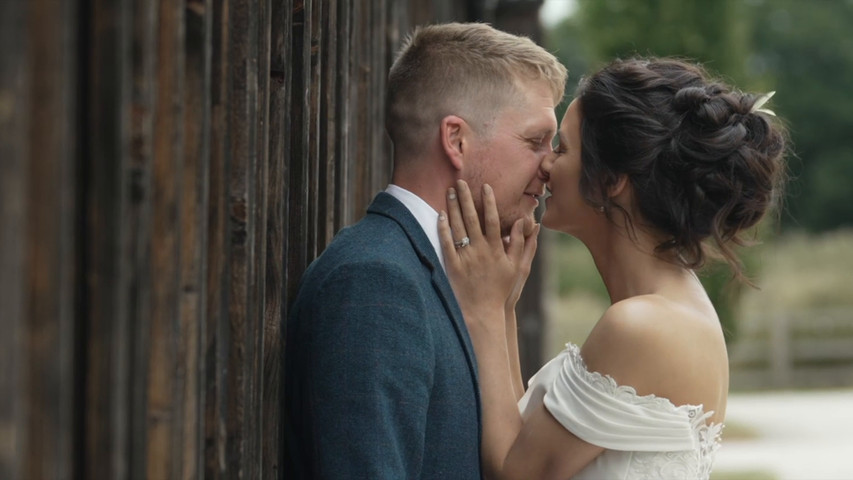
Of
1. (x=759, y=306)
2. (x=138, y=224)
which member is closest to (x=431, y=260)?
(x=138, y=224)

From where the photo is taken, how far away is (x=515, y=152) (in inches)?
123

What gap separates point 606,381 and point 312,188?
894 millimetres

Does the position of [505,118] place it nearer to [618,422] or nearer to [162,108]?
[618,422]

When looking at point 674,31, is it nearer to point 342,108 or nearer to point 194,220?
point 342,108

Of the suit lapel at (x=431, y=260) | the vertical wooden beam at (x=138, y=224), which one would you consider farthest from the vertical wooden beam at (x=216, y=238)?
the suit lapel at (x=431, y=260)

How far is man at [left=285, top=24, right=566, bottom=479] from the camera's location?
2.54m

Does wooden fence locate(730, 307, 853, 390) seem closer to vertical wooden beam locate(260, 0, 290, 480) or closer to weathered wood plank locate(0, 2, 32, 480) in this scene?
vertical wooden beam locate(260, 0, 290, 480)

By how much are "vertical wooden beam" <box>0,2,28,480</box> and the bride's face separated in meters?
2.01

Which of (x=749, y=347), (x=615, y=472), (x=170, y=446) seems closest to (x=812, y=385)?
(x=749, y=347)

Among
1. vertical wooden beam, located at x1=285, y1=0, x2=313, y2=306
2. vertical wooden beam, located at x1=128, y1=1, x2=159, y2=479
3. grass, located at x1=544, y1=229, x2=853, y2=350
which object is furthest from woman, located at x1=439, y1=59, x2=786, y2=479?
grass, located at x1=544, y1=229, x2=853, y2=350

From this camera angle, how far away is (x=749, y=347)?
21.3 metres

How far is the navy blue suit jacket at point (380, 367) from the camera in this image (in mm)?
2527

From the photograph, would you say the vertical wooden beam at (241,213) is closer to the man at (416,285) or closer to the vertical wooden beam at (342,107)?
the man at (416,285)

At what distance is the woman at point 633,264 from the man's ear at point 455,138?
7cm
